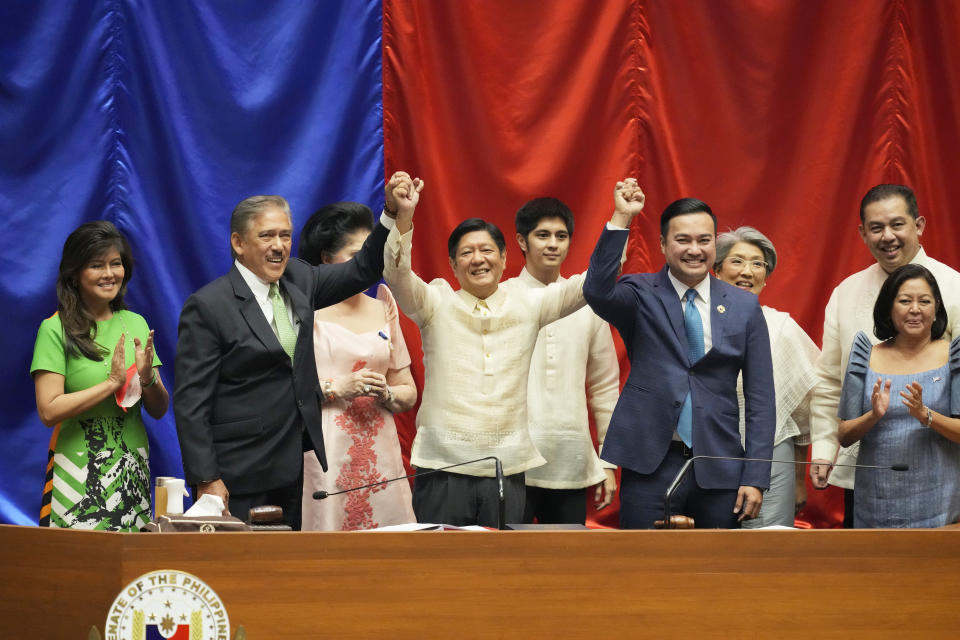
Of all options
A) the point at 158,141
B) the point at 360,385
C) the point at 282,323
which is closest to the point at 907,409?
the point at 360,385

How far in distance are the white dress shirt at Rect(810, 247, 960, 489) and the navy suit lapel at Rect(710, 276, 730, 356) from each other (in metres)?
0.61

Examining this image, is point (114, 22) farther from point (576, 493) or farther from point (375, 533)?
point (375, 533)

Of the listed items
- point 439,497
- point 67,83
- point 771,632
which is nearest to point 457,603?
point 771,632

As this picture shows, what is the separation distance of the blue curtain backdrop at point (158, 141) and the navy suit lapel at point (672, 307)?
155 cm

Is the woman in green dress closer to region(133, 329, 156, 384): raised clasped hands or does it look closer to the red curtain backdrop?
region(133, 329, 156, 384): raised clasped hands

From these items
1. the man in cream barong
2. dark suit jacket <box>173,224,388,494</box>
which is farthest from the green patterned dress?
the man in cream barong

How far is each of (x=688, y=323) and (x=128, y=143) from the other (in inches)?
89.4

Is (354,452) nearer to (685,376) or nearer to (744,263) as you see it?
(685,376)

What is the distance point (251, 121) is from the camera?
167 inches

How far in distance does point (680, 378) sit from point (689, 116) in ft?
6.04

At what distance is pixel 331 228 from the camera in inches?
145

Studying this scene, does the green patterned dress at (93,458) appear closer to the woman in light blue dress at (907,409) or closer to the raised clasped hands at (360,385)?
the raised clasped hands at (360,385)

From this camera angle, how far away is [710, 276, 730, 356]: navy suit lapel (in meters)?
2.99

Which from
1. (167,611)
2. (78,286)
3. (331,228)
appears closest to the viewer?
(167,611)
